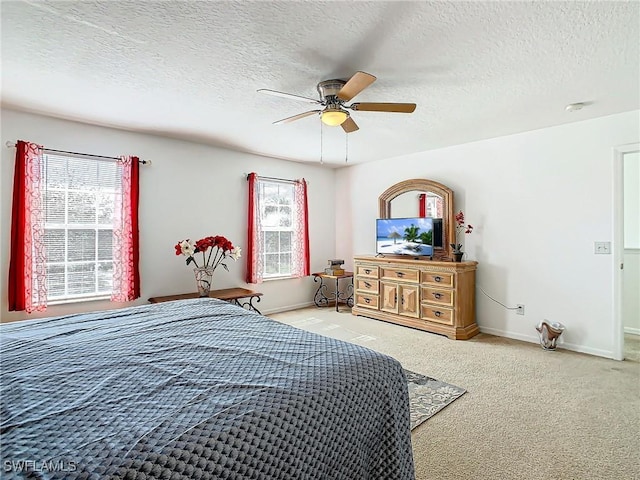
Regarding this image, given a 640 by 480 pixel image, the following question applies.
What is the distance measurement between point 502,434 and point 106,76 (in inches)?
145

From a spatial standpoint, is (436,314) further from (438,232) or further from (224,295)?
(224,295)

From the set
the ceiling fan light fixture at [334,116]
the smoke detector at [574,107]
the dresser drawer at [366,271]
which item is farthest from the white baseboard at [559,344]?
the ceiling fan light fixture at [334,116]

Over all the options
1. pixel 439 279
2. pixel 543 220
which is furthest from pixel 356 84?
pixel 543 220

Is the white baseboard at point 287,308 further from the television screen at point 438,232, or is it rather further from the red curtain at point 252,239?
the television screen at point 438,232

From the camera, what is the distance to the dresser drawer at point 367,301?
505 cm

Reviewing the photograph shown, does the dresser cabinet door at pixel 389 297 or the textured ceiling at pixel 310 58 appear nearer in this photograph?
the textured ceiling at pixel 310 58

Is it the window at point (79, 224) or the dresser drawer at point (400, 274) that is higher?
the window at point (79, 224)

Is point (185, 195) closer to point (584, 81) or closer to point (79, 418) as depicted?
point (79, 418)

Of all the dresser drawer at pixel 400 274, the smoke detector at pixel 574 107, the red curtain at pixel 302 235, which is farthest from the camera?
the red curtain at pixel 302 235

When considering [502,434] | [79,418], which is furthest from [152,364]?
[502,434]

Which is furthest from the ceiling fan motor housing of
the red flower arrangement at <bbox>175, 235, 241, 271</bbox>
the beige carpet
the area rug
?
the beige carpet

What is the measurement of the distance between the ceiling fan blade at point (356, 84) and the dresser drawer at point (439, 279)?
8.58 feet

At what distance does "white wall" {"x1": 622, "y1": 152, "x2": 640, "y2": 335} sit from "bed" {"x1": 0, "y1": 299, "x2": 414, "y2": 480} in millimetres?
4436

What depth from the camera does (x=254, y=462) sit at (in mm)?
998
